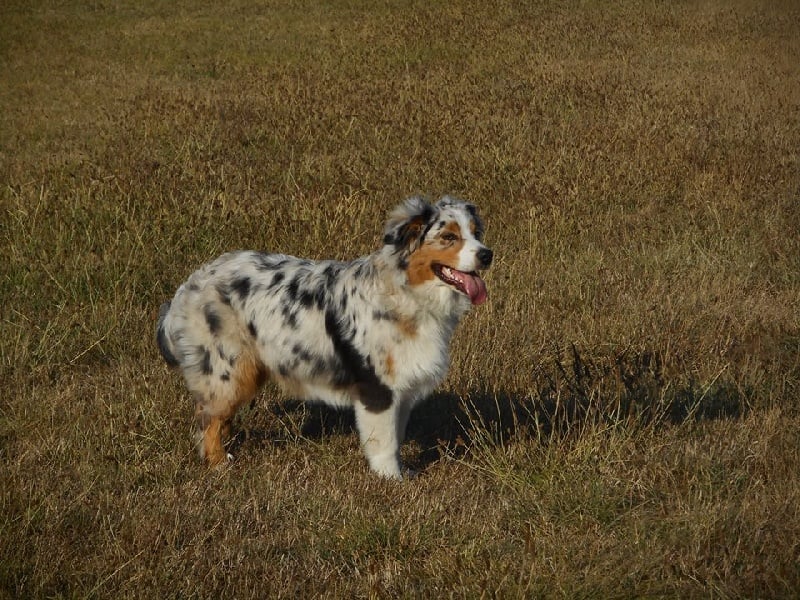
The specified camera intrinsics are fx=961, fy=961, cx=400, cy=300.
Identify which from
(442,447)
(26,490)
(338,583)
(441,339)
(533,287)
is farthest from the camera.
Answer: (533,287)

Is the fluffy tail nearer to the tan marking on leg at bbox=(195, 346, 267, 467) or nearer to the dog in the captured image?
the dog

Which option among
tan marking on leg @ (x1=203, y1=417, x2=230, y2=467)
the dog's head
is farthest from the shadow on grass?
the dog's head

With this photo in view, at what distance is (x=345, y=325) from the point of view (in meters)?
5.18

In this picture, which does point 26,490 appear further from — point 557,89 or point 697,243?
point 557,89

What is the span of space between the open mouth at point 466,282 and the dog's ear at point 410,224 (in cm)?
21

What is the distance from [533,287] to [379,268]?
8.79ft

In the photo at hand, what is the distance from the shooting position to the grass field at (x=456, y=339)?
3.91 metres

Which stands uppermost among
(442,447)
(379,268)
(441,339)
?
(379,268)

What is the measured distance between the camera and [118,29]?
22828mm

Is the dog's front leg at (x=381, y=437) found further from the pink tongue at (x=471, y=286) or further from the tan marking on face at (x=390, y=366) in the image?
the pink tongue at (x=471, y=286)

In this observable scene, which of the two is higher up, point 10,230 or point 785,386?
point 10,230

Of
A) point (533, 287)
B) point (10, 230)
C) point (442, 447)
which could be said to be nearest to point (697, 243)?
point (533, 287)

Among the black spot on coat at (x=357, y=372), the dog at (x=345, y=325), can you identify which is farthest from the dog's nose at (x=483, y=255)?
the black spot on coat at (x=357, y=372)

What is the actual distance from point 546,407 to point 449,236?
5.19ft
